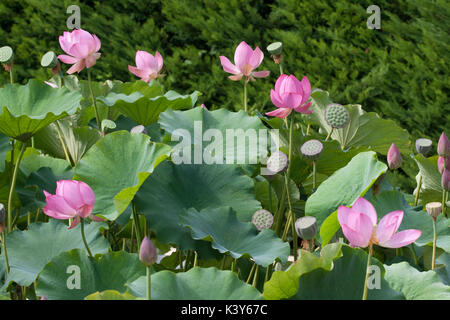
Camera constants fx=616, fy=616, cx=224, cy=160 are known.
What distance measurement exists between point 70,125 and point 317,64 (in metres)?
2.10

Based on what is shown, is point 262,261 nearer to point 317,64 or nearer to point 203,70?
point 317,64

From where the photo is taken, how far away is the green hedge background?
9.33 ft

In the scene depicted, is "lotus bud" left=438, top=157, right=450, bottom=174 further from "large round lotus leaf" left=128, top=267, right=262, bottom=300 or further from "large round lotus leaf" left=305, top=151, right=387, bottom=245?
"large round lotus leaf" left=128, top=267, right=262, bottom=300

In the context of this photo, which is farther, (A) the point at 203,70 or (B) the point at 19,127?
(A) the point at 203,70

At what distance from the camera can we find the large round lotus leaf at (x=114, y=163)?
37.8 inches

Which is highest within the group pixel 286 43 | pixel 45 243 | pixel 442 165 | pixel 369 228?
pixel 369 228

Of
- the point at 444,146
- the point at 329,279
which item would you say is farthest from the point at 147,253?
the point at 444,146

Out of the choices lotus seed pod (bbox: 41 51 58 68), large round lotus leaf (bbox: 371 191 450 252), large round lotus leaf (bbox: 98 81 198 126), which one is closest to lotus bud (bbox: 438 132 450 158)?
large round lotus leaf (bbox: 371 191 450 252)

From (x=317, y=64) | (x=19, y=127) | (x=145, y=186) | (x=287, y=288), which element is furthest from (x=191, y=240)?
(x=317, y=64)

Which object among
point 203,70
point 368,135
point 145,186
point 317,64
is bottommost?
point 203,70

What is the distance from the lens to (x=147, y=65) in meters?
1.41

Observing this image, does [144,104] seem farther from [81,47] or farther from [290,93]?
[290,93]

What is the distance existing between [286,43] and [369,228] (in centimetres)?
257

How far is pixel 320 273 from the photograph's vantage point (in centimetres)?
70
